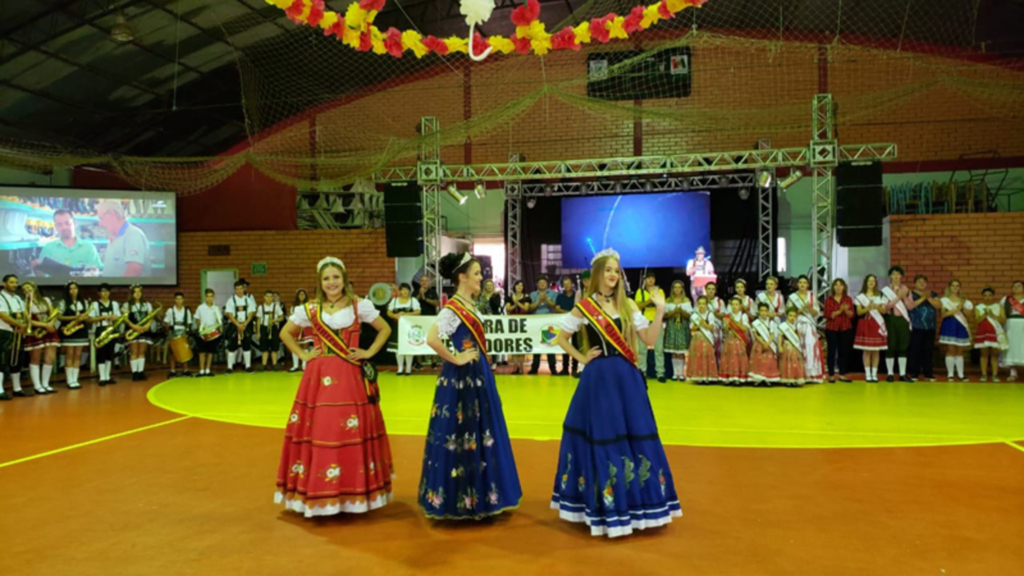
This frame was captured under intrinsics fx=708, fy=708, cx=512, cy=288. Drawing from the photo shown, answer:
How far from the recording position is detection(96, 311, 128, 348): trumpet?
1123cm

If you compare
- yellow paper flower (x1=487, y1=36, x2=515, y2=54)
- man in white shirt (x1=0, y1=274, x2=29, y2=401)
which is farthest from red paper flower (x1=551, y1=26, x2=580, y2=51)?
man in white shirt (x1=0, y1=274, x2=29, y2=401)

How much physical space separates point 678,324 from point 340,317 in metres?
7.38

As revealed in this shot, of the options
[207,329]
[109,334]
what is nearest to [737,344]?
[207,329]

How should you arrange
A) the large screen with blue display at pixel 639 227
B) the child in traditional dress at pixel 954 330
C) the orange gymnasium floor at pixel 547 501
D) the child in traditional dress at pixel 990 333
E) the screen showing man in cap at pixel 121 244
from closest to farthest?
1. the orange gymnasium floor at pixel 547 501
2. the child in traditional dress at pixel 990 333
3. the child in traditional dress at pixel 954 330
4. the screen showing man in cap at pixel 121 244
5. the large screen with blue display at pixel 639 227

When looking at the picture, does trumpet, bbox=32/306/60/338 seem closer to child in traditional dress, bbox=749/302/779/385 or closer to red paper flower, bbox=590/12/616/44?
red paper flower, bbox=590/12/616/44

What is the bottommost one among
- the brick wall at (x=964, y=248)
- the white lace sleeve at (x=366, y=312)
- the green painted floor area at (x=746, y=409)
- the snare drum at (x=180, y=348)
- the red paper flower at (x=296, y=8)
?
the green painted floor area at (x=746, y=409)

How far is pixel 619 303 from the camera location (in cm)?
416

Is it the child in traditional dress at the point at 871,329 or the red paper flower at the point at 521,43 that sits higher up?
the red paper flower at the point at 521,43

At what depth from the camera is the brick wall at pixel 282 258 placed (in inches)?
557

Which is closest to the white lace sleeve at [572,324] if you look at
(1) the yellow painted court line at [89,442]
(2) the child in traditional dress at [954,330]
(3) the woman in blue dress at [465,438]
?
(3) the woman in blue dress at [465,438]

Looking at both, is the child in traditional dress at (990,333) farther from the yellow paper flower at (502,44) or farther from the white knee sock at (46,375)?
the white knee sock at (46,375)

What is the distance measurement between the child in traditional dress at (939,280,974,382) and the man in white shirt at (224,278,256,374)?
1145 centimetres

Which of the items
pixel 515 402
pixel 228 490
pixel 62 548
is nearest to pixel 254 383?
pixel 515 402

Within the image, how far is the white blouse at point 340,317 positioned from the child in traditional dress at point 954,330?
9.64m
